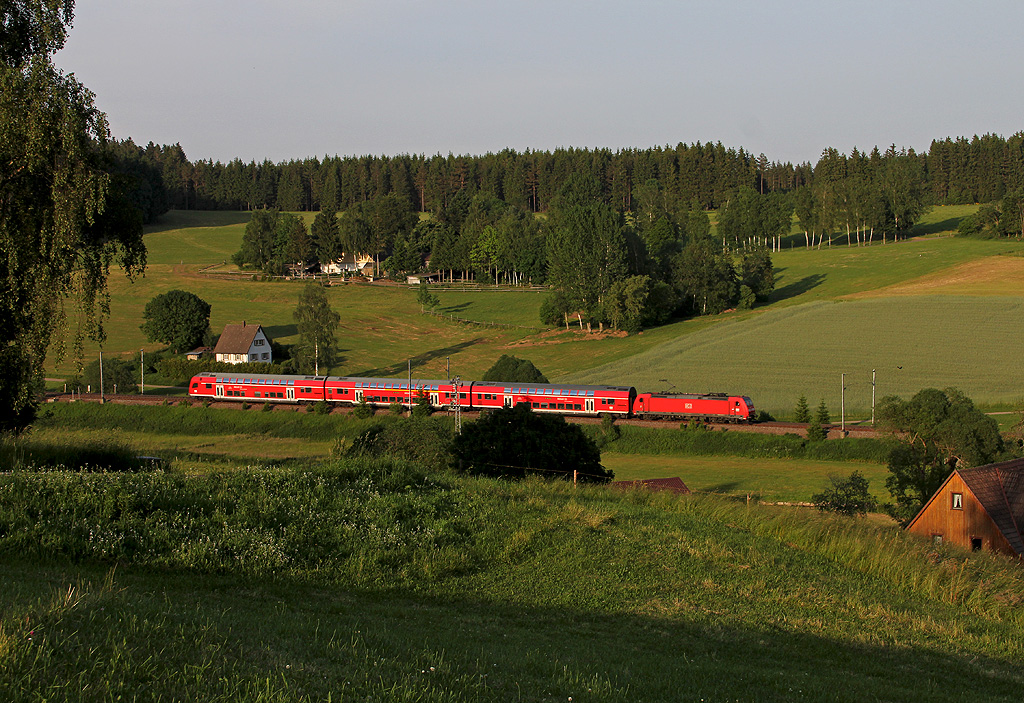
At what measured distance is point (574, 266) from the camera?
4013 inches

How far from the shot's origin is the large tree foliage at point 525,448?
2706 cm

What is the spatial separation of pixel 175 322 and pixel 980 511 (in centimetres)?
7384

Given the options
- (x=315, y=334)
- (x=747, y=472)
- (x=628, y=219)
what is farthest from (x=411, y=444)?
(x=628, y=219)

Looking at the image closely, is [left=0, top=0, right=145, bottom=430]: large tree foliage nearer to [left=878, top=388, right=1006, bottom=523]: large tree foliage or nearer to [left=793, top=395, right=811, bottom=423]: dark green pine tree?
[left=878, top=388, right=1006, bottom=523]: large tree foliage

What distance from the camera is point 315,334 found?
75062 mm

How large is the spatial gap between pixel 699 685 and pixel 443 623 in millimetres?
3093

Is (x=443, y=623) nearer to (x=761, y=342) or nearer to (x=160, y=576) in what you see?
(x=160, y=576)

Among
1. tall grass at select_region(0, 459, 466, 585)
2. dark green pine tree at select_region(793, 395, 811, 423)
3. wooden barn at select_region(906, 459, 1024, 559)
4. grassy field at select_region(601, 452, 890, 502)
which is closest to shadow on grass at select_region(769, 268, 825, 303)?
dark green pine tree at select_region(793, 395, 811, 423)

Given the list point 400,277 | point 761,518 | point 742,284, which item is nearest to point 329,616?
point 761,518

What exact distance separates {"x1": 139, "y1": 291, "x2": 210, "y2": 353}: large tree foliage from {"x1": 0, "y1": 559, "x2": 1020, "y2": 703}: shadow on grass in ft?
253

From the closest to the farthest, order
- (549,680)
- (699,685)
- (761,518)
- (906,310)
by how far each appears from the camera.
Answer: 1. (549,680)
2. (699,685)
3. (761,518)
4. (906,310)

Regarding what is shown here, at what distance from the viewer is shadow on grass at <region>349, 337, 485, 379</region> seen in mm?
77125

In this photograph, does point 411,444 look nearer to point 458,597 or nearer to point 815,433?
point 458,597

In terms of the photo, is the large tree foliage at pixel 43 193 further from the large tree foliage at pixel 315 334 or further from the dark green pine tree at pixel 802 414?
the large tree foliage at pixel 315 334
